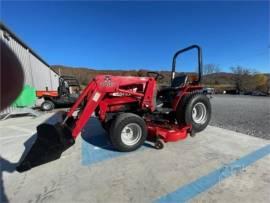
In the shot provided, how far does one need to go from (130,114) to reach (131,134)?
0.45 metres

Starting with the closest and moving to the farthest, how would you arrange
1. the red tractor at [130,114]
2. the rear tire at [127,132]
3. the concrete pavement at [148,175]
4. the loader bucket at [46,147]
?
1. the concrete pavement at [148,175]
2. the loader bucket at [46,147]
3. the red tractor at [130,114]
4. the rear tire at [127,132]

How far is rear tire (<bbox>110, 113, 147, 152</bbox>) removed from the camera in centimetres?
311

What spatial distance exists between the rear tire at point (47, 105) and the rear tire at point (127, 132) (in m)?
8.02

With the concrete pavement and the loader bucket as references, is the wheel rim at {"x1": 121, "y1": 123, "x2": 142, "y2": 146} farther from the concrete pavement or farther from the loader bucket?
the loader bucket

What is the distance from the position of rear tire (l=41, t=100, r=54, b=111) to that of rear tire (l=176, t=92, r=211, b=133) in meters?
8.35

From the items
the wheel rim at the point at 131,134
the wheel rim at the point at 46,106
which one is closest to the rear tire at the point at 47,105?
the wheel rim at the point at 46,106

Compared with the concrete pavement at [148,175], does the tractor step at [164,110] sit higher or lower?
higher

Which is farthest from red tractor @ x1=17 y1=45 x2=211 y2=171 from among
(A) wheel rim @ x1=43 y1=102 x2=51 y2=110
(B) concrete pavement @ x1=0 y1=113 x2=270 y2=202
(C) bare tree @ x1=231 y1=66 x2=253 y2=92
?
(C) bare tree @ x1=231 y1=66 x2=253 y2=92

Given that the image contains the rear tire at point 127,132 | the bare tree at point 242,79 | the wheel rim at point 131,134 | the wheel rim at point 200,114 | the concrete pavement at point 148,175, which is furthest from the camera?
the bare tree at point 242,79

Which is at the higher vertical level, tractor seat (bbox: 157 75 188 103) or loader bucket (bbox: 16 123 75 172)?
tractor seat (bbox: 157 75 188 103)

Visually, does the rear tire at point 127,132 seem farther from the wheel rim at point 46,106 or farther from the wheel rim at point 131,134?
the wheel rim at point 46,106

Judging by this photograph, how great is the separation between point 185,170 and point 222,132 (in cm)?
241

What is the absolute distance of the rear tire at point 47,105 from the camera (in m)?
9.74

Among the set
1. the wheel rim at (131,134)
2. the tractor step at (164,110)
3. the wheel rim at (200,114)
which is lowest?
the wheel rim at (131,134)
